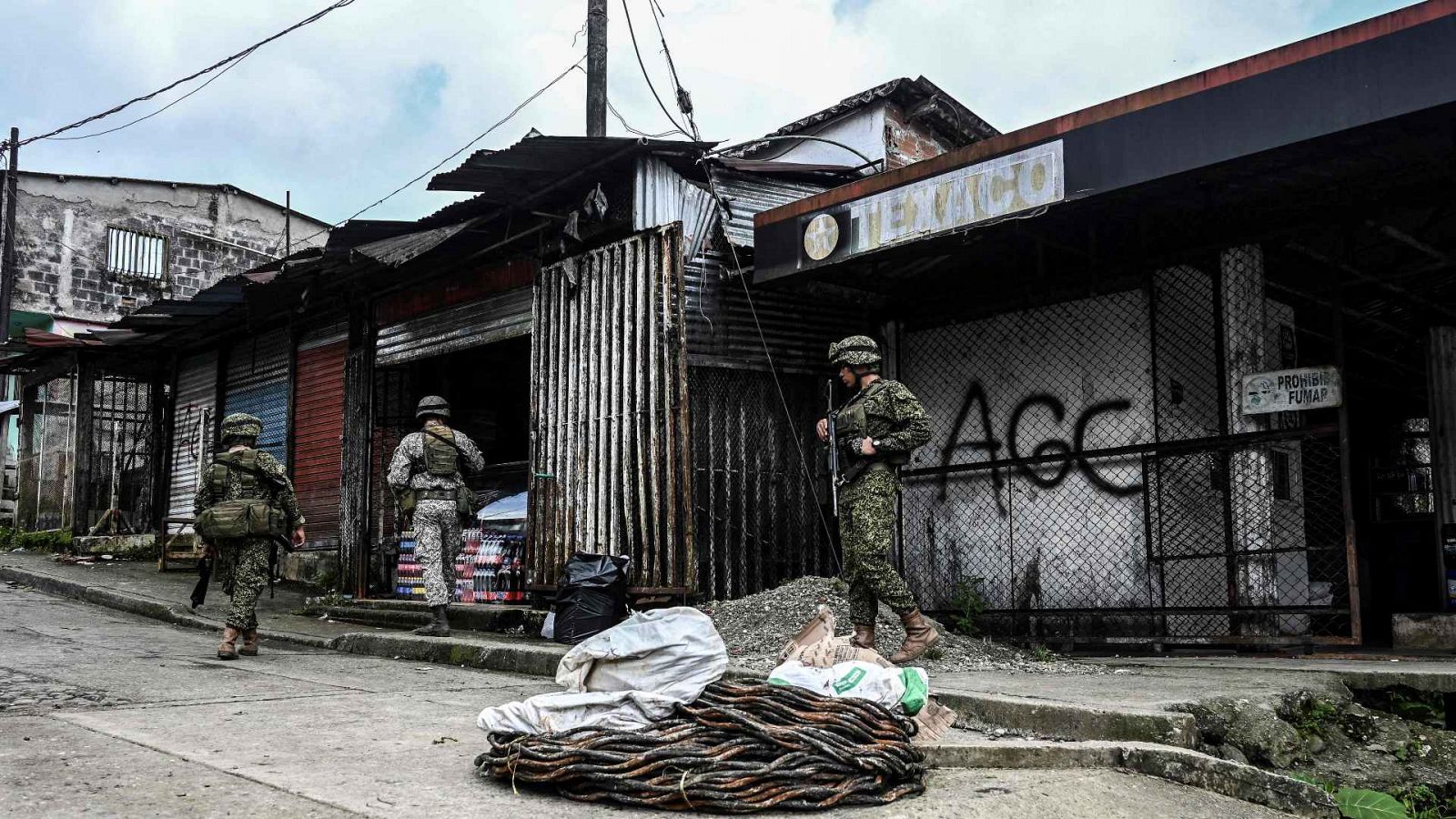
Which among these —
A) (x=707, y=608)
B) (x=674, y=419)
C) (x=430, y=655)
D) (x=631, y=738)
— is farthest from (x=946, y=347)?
(x=631, y=738)

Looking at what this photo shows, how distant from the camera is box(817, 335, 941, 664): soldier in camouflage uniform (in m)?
6.20

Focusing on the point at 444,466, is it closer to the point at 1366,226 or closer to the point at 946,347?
the point at 946,347

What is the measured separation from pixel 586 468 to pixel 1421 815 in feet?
20.4

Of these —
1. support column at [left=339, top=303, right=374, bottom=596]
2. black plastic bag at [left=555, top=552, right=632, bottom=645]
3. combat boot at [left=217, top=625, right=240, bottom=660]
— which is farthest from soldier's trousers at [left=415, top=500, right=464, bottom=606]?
support column at [left=339, top=303, right=374, bottom=596]

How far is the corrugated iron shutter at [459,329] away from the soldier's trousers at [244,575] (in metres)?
3.32

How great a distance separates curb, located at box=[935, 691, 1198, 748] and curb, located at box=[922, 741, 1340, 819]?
0.19 meters

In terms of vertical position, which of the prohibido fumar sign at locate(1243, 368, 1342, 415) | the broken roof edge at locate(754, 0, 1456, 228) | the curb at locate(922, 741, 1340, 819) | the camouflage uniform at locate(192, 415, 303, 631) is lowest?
the curb at locate(922, 741, 1340, 819)

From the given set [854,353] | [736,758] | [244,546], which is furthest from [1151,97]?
[244,546]

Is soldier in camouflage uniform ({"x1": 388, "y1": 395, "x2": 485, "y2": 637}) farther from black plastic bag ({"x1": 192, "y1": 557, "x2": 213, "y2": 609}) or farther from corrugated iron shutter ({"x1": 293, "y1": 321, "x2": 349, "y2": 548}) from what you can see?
corrugated iron shutter ({"x1": 293, "y1": 321, "x2": 349, "y2": 548})

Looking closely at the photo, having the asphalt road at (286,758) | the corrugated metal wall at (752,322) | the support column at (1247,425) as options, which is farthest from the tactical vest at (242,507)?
the support column at (1247,425)

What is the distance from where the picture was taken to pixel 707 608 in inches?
323

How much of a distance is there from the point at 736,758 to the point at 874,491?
3037mm

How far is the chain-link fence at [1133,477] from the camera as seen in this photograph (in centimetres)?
767

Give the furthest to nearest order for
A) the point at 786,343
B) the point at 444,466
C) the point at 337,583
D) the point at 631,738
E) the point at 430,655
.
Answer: the point at 337,583 → the point at 786,343 → the point at 444,466 → the point at 430,655 → the point at 631,738
